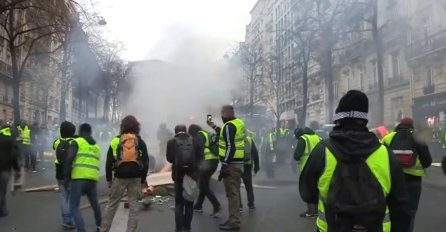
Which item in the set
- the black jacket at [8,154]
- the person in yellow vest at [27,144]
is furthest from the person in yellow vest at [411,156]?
the person in yellow vest at [27,144]

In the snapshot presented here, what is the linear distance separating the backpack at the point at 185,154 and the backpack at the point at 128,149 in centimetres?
69

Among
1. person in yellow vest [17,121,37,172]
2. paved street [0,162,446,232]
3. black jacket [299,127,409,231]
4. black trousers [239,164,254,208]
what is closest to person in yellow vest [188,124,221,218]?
paved street [0,162,446,232]

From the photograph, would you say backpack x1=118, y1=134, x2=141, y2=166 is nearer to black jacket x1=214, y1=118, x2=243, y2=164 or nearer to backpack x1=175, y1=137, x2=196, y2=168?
backpack x1=175, y1=137, x2=196, y2=168

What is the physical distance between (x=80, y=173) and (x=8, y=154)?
2.97ft

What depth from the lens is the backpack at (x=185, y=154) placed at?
5.91 m

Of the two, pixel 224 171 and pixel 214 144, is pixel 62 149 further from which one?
pixel 214 144

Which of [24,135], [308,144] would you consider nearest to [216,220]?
[308,144]

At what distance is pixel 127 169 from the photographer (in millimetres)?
5277

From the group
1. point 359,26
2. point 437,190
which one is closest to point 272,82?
point 359,26

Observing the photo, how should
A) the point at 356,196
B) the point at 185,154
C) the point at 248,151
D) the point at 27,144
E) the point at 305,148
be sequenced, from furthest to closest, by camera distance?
the point at 27,144
the point at 248,151
the point at 305,148
the point at 185,154
the point at 356,196

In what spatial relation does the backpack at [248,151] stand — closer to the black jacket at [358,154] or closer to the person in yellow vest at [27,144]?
the black jacket at [358,154]

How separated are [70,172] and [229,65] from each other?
17166mm

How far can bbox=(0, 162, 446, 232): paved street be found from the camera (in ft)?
21.6

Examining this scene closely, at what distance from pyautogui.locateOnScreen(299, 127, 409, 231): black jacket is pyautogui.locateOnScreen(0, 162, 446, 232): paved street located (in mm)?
4166
